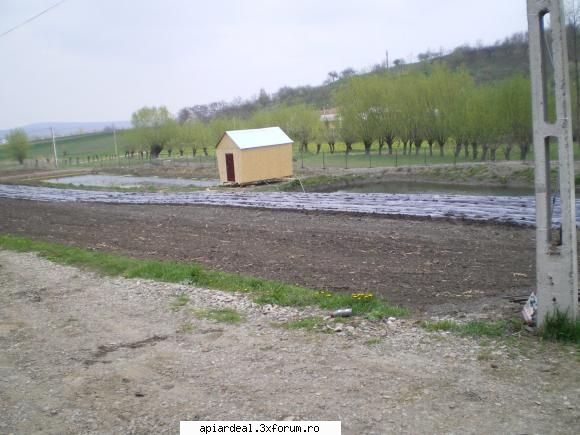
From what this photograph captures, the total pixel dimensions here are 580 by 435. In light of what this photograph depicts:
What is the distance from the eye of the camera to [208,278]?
9.16m

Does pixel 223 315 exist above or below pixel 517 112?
below

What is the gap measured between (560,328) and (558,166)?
1.70 metres

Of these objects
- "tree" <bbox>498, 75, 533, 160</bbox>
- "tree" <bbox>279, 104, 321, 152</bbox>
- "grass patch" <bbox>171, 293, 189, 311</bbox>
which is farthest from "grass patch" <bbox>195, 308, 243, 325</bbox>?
"tree" <bbox>279, 104, 321, 152</bbox>

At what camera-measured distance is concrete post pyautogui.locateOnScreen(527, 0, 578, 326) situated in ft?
18.1

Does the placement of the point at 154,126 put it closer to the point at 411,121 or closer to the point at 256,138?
the point at 411,121

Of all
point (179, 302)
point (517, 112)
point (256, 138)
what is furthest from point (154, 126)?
point (179, 302)

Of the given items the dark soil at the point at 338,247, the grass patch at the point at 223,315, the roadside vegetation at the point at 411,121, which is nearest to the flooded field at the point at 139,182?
the roadside vegetation at the point at 411,121

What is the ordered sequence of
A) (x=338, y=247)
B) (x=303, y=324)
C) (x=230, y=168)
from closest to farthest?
1. (x=303, y=324)
2. (x=338, y=247)
3. (x=230, y=168)

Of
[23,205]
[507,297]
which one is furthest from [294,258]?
[23,205]

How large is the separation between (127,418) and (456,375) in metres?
2.96

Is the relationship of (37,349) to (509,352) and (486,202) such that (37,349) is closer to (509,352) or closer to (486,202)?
(509,352)

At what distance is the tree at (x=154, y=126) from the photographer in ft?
263

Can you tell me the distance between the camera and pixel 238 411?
178 inches

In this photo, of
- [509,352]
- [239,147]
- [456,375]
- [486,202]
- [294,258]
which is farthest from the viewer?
[239,147]
